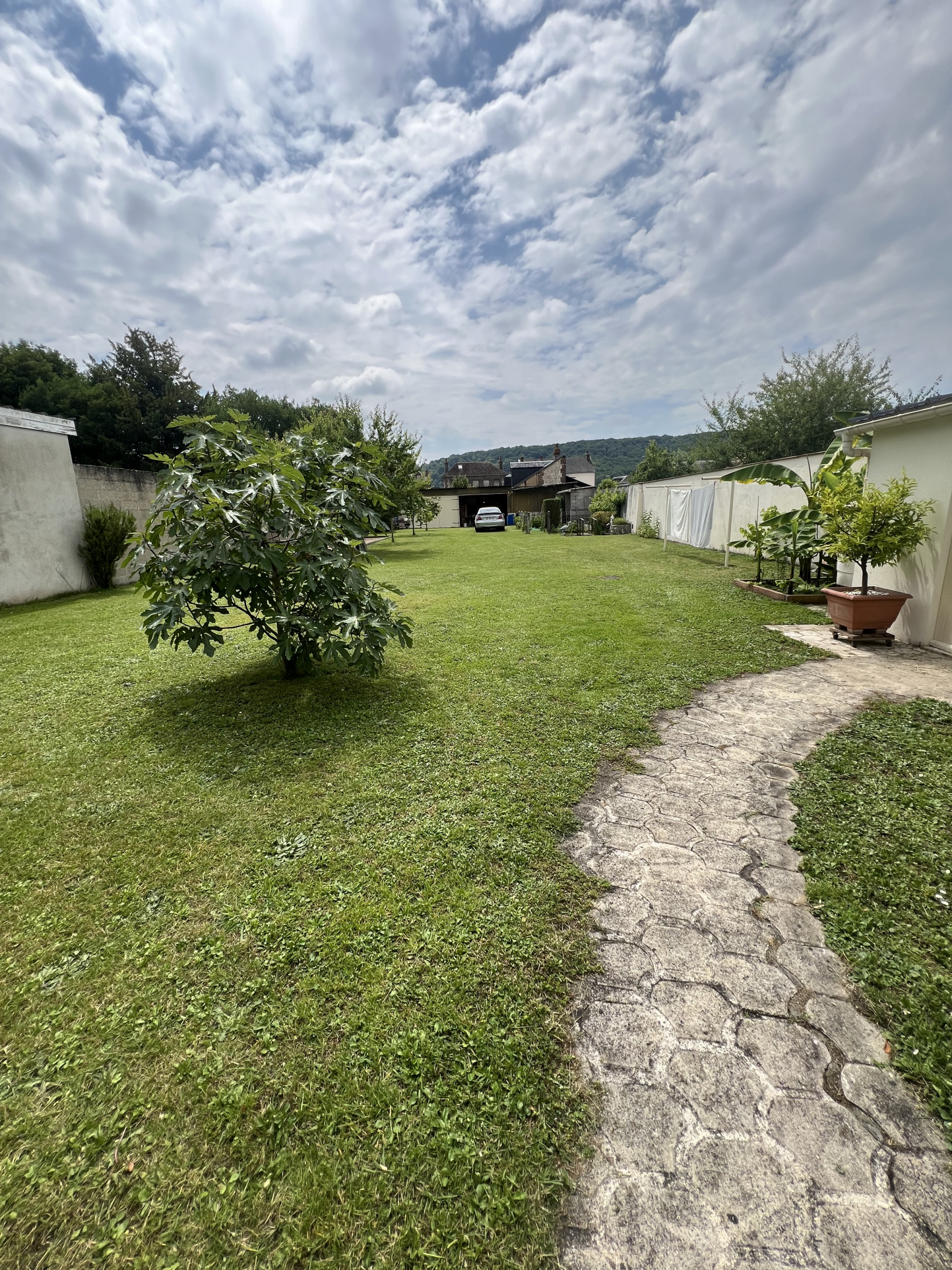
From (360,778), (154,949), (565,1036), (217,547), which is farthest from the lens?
(217,547)

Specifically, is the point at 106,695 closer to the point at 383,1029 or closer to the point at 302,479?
the point at 302,479

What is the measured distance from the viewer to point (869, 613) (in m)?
5.98

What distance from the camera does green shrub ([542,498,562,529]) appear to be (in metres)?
31.2

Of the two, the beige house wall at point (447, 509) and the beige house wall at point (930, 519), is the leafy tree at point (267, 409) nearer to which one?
the beige house wall at point (447, 509)

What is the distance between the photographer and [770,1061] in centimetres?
164

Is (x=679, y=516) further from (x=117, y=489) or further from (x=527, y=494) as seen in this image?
(x=527, y=494)

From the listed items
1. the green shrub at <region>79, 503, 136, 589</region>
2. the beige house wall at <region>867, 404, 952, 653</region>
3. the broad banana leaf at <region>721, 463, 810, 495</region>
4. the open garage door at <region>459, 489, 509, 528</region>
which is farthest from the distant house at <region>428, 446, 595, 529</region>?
the beige house wall at <region>867, 404, 952, 653</region>

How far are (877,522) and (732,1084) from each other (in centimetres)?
623

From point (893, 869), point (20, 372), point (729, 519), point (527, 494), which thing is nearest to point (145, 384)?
point (20, 372)

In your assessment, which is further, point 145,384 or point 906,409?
point 145,384

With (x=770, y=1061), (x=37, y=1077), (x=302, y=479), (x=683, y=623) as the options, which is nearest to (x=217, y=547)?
(x=302, y=479)

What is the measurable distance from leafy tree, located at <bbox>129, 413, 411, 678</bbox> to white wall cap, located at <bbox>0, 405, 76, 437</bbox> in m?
8.24

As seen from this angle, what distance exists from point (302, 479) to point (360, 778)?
7.85ft

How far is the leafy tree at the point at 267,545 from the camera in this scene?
4020 mm
